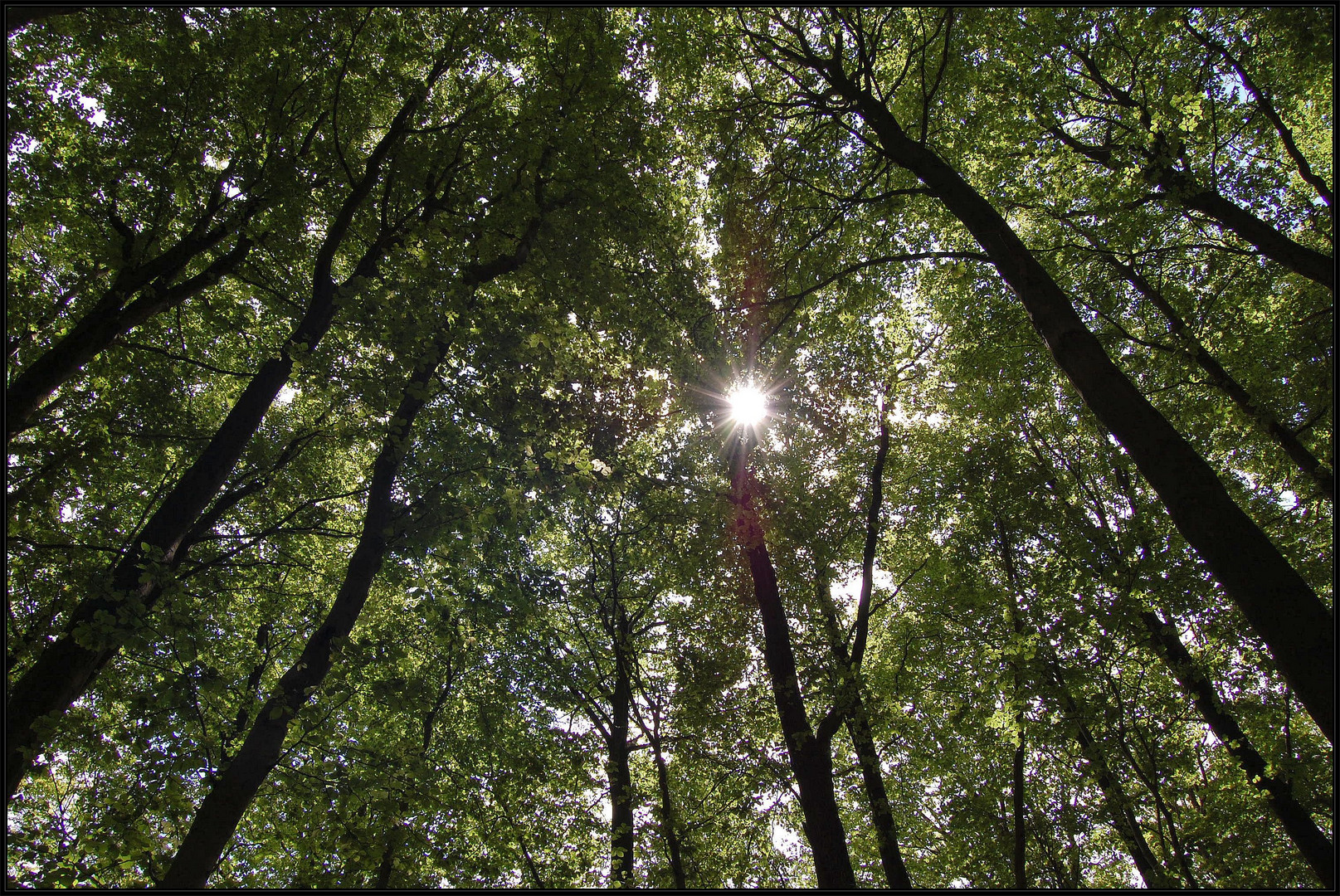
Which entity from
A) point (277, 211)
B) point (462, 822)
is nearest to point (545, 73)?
point (277, 211)

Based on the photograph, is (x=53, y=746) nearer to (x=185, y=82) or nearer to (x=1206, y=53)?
(x=185, y=82)

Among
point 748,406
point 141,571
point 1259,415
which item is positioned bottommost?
point 141,571

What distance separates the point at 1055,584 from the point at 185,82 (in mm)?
15192

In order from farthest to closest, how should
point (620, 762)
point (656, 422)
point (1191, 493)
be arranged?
point (620, 762) < point (656, 422) < point (1191, 493)

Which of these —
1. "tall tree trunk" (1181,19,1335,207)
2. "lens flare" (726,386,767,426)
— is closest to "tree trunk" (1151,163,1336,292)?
"tall tree trunk" (1181,19,1335,207)

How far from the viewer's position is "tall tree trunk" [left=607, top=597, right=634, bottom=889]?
10391 millimetres

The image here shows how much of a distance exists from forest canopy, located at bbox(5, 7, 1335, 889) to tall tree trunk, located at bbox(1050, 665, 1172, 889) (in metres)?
0.14

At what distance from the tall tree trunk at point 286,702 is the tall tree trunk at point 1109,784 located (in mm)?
9671

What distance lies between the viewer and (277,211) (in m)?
8.16

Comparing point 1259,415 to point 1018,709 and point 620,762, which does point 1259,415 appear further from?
point 620,762

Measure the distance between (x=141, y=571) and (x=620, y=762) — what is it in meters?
9.97

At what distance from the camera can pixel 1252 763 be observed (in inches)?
353

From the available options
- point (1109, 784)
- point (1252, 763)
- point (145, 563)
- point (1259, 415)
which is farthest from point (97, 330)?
point (1252, 763)

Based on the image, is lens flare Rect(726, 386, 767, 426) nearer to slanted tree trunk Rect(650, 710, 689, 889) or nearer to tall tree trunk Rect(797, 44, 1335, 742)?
tall tree trunk Rect(797, 44, 1335, 742)
